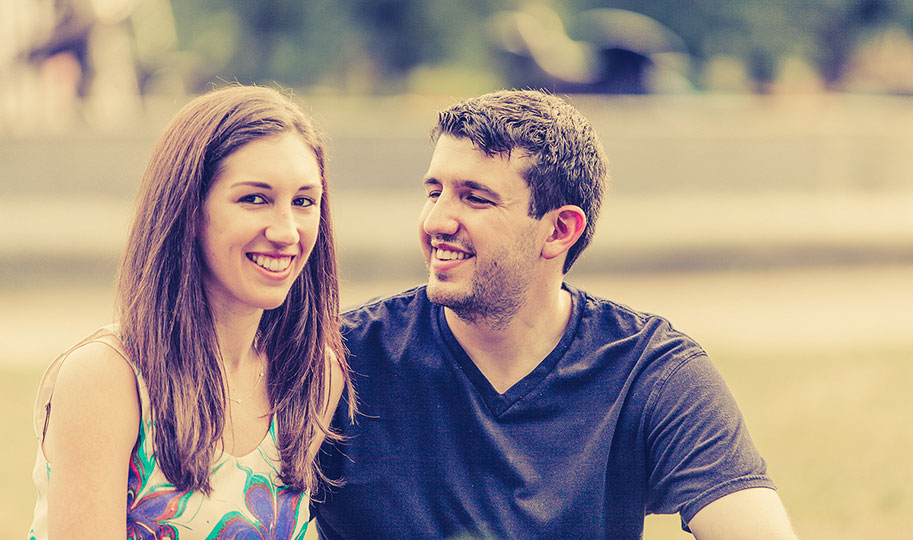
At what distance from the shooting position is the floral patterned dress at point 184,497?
2.72 meters

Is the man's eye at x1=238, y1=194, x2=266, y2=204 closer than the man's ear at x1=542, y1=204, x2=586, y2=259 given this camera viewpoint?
Yes

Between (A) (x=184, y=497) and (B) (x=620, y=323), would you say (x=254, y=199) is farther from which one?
(B) (x=620, y=323)

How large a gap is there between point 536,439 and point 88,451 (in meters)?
1.20

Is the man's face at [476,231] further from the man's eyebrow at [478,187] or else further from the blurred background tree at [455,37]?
the blurred background tree at [455,37]

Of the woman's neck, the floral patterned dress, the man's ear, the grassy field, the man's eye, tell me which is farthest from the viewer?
the grassy field

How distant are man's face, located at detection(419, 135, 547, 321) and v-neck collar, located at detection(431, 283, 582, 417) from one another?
3.6 inches

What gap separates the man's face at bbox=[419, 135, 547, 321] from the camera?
10.9ft

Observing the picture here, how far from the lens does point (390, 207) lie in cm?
1383

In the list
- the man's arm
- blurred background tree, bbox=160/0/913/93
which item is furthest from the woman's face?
blurred background tree, bbox=160/0/913/93

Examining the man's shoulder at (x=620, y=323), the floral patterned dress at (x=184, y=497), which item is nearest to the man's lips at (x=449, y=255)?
the man's shoulder at (x=620, y=323)

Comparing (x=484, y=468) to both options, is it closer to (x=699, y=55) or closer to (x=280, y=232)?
(x=280, y=232)

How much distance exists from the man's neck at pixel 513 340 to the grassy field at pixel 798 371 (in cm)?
203

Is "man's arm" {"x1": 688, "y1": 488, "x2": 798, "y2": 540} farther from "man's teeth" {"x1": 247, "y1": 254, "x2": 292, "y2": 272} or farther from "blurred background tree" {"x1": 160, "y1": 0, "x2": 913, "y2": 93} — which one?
"blurred background tree" {"x1": 160, "y1": 0, "x2": 913, "y2": 93}

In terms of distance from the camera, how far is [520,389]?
3.24 meters
